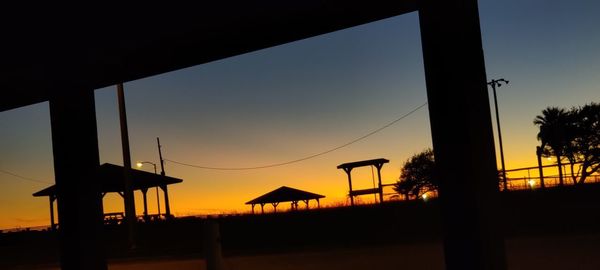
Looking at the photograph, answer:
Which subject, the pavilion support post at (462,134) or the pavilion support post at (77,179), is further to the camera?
the pavilion support post at (77,179)

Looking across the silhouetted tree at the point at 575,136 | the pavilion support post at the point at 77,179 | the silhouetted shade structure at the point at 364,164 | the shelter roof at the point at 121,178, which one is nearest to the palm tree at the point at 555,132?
the silhouetted tree at the point at 575,136

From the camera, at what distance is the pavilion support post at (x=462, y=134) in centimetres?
502

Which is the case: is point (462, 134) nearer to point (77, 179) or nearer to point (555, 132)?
point (77, 179)

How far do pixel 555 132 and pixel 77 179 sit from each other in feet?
157

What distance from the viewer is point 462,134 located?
16.7ft

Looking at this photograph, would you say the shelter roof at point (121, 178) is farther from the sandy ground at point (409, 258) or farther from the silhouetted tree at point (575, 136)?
the silhouetted tree at point (575, 136)

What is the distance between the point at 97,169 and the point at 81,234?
0.75m

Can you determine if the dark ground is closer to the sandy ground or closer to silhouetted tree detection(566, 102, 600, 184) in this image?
the sandy ground

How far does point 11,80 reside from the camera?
23.3ft

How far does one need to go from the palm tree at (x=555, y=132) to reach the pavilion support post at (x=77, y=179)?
4641 cm

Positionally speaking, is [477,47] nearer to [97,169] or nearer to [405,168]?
[97,169]

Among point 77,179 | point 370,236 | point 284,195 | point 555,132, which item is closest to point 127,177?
point 370,236

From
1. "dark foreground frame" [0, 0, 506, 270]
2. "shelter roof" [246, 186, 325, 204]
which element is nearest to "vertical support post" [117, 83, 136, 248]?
"shelter roof" [246, 186, 325, 204]

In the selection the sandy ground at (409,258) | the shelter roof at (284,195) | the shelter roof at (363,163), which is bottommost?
the sandy ground at (409,258)
